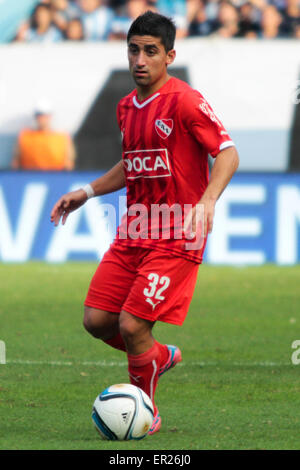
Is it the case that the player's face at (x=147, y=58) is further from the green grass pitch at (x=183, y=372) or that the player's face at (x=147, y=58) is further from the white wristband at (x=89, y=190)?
the green grass pitch at (x=183, y=372)

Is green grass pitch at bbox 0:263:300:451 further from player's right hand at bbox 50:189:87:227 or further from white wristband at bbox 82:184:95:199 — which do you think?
white wristband at bbox 82:184:95:199

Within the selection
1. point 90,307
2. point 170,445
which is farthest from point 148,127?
point 170,445

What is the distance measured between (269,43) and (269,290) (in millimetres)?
4752

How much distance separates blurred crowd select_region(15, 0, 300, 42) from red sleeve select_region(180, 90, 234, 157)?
33.9 feet

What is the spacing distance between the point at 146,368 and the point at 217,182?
110 cm

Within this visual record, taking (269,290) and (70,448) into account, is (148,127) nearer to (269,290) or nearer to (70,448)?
(70,448)

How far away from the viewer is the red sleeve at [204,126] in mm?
5445

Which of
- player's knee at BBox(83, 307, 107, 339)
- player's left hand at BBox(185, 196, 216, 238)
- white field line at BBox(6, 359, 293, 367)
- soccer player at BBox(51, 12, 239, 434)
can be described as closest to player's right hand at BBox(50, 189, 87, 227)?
soccer player at BBox(51, 12, 239, 434)

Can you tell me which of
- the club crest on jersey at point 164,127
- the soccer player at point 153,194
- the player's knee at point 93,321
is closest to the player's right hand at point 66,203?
the soccer player at point 153,194

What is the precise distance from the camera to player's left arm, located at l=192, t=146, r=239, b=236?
16.6 ft

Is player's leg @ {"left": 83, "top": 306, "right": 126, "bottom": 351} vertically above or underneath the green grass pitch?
above

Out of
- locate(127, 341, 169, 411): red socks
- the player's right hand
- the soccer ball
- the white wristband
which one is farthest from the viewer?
the white wristband

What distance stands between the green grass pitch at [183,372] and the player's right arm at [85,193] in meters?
1.15

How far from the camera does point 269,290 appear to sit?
11789 mm
